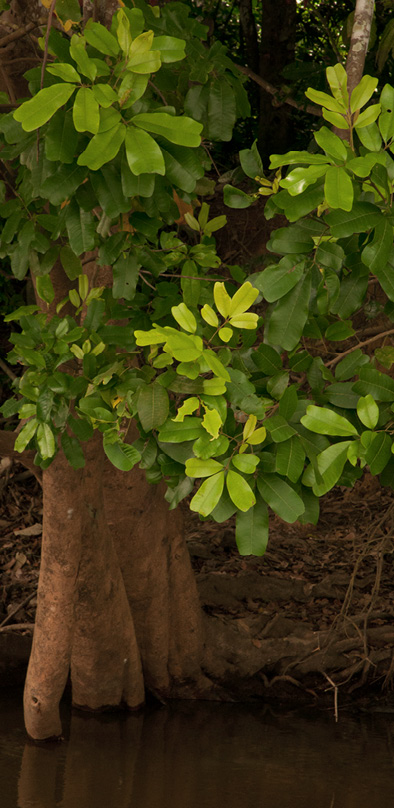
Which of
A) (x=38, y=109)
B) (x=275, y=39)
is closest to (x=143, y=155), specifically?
(x=38, y=109)

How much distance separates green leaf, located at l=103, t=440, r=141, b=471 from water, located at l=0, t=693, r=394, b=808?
1757mm

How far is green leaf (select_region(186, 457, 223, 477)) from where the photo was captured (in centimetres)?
167

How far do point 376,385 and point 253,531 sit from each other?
411mm

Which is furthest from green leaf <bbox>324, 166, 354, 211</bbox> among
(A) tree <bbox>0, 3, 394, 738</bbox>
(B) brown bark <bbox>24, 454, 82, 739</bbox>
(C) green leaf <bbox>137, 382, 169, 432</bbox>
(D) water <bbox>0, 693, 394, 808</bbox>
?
(D) water <bbox>0, 693, 394, 808</bbox>

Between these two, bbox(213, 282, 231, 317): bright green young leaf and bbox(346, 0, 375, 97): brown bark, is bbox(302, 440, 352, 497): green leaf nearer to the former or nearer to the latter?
bbox(213, 282, 231, 317): bright green young leaf

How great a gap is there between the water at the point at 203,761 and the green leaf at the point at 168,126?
2.58 metres

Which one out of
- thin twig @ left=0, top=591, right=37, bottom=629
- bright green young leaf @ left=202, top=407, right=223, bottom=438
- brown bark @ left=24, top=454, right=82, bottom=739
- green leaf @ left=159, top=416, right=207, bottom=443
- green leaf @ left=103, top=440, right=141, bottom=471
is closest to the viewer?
bright green young leaf @ left=202, top=407, right=223, bottom=438

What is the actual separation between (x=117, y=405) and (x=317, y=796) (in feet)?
6.69

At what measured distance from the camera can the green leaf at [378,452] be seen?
1687 millimetres

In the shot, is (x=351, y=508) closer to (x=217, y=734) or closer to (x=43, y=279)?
(x=217, y=734)

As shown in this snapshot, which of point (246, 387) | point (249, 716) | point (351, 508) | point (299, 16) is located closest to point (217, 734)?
point (249, 716)

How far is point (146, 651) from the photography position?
13.9 feet

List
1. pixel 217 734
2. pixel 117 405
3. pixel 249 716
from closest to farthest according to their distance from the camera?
pixel 117 405
pixel 217 734
pixel 249 716

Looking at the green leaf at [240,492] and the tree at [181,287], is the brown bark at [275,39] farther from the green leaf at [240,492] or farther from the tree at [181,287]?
the green leaf at [240,492]
